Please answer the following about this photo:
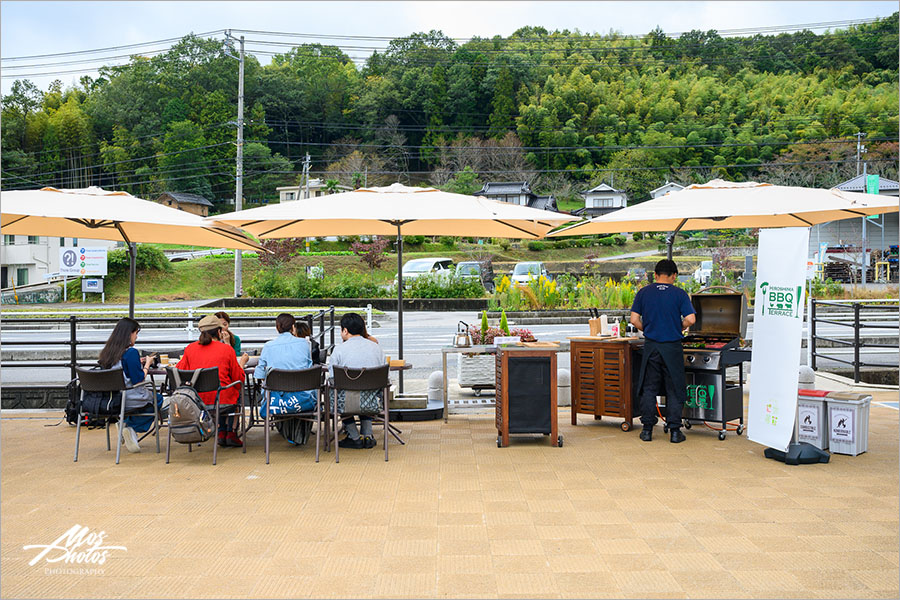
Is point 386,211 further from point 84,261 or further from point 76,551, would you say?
point 84,261

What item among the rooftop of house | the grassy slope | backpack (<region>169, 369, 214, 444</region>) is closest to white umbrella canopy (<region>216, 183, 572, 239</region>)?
backpack (<region>169, 369, 214, 444</region>)

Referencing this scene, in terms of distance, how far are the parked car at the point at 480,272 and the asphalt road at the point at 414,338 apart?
194 inches

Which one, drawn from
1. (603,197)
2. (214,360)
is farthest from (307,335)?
(603,197)

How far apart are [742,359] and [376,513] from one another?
4.18m

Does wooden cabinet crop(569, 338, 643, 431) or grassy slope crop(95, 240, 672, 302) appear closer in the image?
wooden cabinet crop(569, 338, 643, 431)

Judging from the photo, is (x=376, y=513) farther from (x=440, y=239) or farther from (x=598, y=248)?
(x=598, y=248)

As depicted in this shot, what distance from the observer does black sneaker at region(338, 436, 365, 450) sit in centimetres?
697

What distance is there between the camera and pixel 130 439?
6.85 meters

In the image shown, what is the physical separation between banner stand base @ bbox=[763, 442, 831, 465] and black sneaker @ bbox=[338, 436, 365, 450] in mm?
3771

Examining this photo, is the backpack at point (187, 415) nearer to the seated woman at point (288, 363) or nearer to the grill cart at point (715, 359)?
the seated woman at point (288, 363)

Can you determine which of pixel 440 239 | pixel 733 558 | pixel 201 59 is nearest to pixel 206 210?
pixel 201 59

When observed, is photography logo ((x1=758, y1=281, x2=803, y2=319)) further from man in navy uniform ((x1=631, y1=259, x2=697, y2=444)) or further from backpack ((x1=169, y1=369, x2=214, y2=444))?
backpack ((x1=169, y1=369, x2=214, y2=444))

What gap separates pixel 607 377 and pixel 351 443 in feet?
9.14

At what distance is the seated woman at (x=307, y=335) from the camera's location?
22.9 feet
